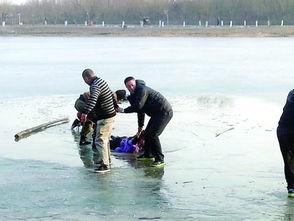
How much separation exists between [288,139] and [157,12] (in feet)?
346

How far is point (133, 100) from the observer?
1103cm

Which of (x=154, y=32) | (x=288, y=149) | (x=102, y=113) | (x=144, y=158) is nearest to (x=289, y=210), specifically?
(x=288, y=149)

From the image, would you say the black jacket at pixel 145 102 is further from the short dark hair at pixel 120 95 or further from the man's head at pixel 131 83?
the short dark hair at pixel 120 95

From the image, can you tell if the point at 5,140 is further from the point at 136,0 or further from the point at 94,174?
the point at 136,0

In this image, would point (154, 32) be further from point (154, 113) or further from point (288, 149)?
point (288, 149)

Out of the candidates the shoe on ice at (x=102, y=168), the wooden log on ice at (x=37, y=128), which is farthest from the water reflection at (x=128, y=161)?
the wooden log on ice at (x=37, y=128)

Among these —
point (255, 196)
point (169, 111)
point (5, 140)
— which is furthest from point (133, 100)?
point (5, 140)

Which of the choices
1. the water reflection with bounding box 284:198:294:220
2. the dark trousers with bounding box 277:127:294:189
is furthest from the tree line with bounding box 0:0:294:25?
the water reflection with bounding box 284:198:294:220

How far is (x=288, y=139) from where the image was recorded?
9117 millimetres

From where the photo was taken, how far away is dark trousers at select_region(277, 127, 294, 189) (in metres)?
9.10

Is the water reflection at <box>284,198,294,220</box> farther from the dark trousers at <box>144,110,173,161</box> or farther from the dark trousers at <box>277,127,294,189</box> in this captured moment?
the dark trousers at <box>144,110,173,161</box>

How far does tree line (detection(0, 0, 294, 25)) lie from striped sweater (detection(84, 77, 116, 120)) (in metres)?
87.4

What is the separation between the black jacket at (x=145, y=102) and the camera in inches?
431

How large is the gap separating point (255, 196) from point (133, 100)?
8.91 ft
